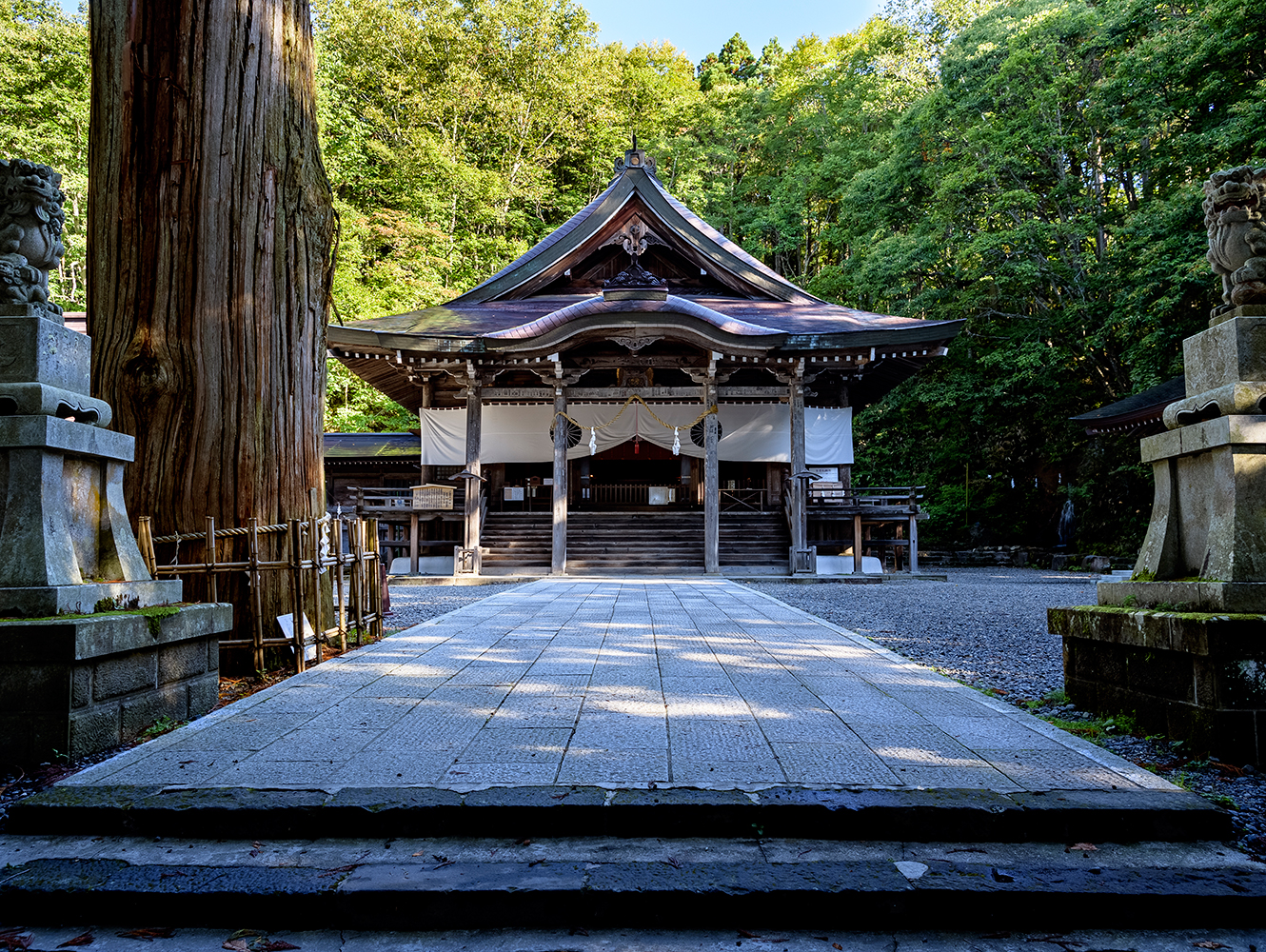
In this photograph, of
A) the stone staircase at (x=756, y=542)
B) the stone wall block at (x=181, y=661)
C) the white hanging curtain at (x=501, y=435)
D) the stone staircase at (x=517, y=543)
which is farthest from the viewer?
the white hanging curtain at (x=501, y=435)

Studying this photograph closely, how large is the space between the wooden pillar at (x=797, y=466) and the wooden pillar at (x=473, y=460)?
5.36 m

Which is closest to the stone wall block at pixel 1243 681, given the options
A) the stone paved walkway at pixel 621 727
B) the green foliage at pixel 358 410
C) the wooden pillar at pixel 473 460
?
the stone paved walkway at pixel 621 727

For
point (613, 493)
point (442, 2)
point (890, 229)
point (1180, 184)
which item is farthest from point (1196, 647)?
point (442, 2)

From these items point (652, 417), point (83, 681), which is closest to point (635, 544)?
point (652, 417)

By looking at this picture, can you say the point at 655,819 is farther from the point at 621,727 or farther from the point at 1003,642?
the point at 1003,642

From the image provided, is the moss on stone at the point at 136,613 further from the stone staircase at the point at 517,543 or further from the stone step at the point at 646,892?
the stone staircase at the point at 517,543

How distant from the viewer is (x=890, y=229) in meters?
22.9

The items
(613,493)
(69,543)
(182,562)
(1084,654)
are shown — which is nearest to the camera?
(69,543)

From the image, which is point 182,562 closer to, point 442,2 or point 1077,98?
point 1077,98

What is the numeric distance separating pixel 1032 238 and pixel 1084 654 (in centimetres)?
1704

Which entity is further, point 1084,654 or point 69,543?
point 1084,654

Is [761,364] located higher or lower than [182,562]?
higher

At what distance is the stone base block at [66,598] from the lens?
2611 mm

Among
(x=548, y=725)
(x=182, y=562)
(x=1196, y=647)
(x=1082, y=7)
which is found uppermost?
(x=1082, y=7)
